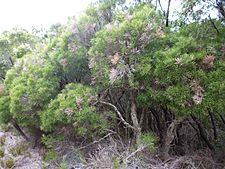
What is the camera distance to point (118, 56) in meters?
6.26

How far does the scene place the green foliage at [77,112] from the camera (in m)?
6.76

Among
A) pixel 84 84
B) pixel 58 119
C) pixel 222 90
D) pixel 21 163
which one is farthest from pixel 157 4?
pixel 21 163

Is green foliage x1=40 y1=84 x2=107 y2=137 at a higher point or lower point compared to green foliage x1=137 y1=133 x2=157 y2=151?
higher

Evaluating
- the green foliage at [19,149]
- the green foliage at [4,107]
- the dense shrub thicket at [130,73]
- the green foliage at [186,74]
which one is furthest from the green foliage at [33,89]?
the green foliage at [186,74]

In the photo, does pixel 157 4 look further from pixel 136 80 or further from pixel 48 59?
pixel 48 59

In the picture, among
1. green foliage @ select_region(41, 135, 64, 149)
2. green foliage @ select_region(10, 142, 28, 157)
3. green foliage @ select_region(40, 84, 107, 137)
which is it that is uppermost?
green foliage @ select_region(40, 84, 107, 137)

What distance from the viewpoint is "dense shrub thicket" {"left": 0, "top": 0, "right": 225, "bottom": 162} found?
5969 millimetres

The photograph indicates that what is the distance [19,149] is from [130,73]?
227 inches

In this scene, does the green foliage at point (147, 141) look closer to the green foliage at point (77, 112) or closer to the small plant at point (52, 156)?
the green foliage at point (77, 112)

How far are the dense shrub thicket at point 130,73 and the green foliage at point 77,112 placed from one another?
0.07ft

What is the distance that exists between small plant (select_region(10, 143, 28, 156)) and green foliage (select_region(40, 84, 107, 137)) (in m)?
3.23

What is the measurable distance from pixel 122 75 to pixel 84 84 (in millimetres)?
1924

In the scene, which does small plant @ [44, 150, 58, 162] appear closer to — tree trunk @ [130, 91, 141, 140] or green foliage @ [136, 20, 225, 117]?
tree trunk @ [130, 91, 141, 140]

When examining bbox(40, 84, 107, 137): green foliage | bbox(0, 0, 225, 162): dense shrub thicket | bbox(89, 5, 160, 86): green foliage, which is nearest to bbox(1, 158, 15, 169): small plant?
bbox(0, 0, 225, 162): dense shrub thicket
